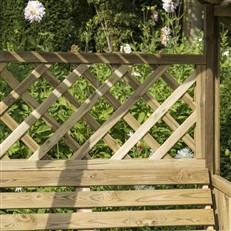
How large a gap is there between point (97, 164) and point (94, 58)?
0.56 metres

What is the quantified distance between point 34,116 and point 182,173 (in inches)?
33.4

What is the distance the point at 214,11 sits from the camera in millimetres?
3855

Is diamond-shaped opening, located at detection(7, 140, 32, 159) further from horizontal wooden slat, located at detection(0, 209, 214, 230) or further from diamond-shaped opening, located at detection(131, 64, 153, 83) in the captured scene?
diamond-shaped opening, located at detection(131, 64, 153, 83)

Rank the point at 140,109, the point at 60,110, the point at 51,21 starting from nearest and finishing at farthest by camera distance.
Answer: the point at 60,110, the point at 140,109, the point at 51,21

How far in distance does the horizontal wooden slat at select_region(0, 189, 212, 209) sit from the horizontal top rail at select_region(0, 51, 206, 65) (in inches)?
27.2

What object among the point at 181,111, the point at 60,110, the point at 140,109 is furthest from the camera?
the point at 181,111

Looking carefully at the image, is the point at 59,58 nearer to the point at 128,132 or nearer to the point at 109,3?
the point at 128,132

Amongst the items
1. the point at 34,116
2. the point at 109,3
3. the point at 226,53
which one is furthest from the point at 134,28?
the point at 34,116

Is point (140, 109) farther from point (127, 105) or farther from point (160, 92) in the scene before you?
point (127, 105)

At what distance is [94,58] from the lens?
376cm

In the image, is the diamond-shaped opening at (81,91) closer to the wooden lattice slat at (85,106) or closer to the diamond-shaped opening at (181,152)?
the diamond-shaped opening at (181,152)

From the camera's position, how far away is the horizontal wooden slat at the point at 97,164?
3682 millimetres

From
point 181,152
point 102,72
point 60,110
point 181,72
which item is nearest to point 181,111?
point 181,72

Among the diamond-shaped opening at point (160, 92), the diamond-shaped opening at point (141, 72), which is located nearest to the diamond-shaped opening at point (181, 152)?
the diamond-shaped opening at point (160, 92)
